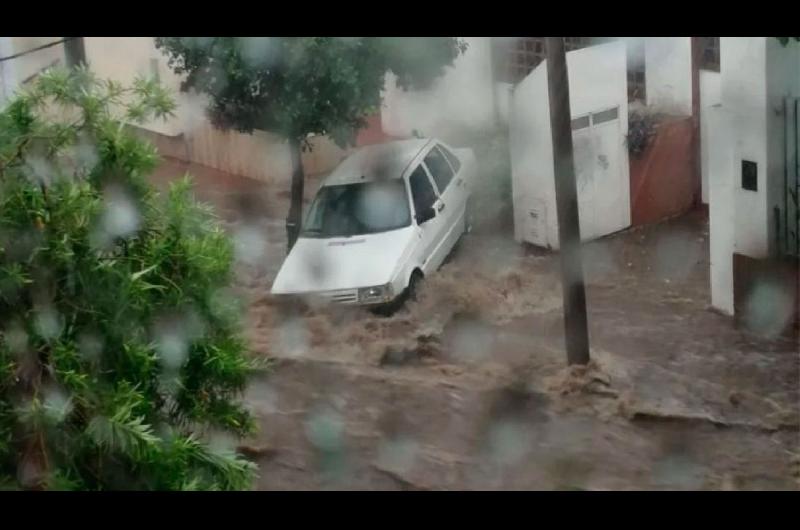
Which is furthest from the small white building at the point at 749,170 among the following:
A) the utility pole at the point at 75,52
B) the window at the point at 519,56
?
the utility pole at the point at 75,52

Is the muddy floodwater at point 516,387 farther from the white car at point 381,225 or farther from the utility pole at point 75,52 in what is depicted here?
the utility pole at point 75,52

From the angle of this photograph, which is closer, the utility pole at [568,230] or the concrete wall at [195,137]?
the concrete wall at [195,137]

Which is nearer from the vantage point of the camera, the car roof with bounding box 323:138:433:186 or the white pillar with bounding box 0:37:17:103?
the white pillar with bounding box 0:37:17:103

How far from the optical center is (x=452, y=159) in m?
2.23

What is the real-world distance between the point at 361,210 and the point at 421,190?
0.13 m

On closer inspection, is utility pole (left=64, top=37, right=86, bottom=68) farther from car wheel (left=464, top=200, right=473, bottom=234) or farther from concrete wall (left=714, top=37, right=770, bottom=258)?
concrete wall (left=714, top=37, right=770, bottom=258)

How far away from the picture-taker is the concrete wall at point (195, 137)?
187cm

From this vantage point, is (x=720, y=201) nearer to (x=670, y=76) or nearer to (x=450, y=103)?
(x=670, y=76)

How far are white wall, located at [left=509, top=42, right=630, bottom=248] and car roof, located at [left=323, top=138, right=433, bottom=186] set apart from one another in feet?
0.67

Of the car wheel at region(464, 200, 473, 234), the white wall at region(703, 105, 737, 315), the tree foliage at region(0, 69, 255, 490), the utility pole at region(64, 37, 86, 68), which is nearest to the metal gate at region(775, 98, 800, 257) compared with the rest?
the white wall at region(703, 105, 737, 315)

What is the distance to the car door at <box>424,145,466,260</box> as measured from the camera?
87.9 inches

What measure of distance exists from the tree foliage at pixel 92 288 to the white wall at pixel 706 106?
1071mm

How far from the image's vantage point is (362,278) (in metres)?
2.27
